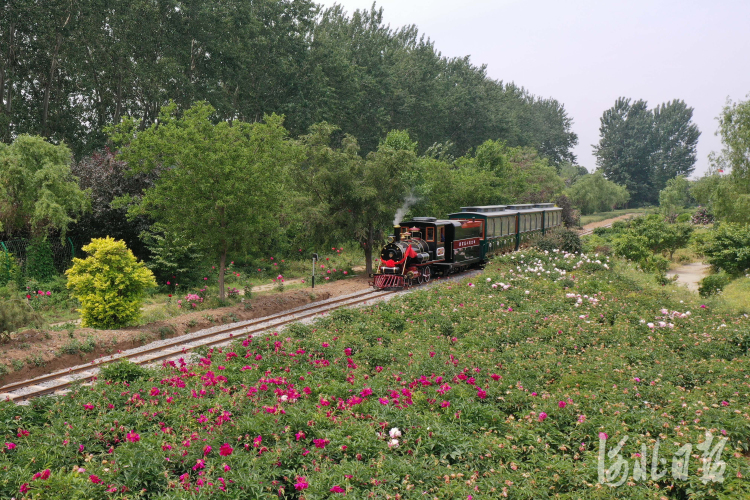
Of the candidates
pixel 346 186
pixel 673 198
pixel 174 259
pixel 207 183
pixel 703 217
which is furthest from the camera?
pixel 673 198

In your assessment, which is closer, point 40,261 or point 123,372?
point 123,372

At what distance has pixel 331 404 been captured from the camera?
877cm

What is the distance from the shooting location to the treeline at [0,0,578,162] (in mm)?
31766

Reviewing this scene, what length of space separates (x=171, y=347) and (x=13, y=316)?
370 cm

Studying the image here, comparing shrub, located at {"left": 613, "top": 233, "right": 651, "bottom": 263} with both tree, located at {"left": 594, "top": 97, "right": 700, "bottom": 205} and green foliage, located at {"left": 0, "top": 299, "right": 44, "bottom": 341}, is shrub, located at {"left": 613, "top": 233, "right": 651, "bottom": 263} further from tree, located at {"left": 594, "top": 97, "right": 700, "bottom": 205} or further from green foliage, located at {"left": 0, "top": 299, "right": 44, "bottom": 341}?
tree, located at {"left": 594, "top": 97, "right": 700, "bottom": 205}

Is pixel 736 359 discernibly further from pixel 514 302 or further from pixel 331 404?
pixel 331 404

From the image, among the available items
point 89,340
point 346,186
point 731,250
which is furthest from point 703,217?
point 89,340

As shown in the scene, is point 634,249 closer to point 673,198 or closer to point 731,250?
point 731,250

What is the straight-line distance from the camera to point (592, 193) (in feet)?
264

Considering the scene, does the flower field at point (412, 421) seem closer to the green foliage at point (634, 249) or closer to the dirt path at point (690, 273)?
the dirt path at point (690, 273)

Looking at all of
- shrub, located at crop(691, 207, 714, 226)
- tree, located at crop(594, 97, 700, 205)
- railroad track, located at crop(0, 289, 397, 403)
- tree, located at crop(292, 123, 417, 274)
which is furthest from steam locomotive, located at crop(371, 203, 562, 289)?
tree, located at crop(594, 97, 700, 205)

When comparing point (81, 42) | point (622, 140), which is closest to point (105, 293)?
point (81, 42)

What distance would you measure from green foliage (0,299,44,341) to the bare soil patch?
426 millimetres

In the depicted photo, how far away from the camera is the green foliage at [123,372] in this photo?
9.90m
